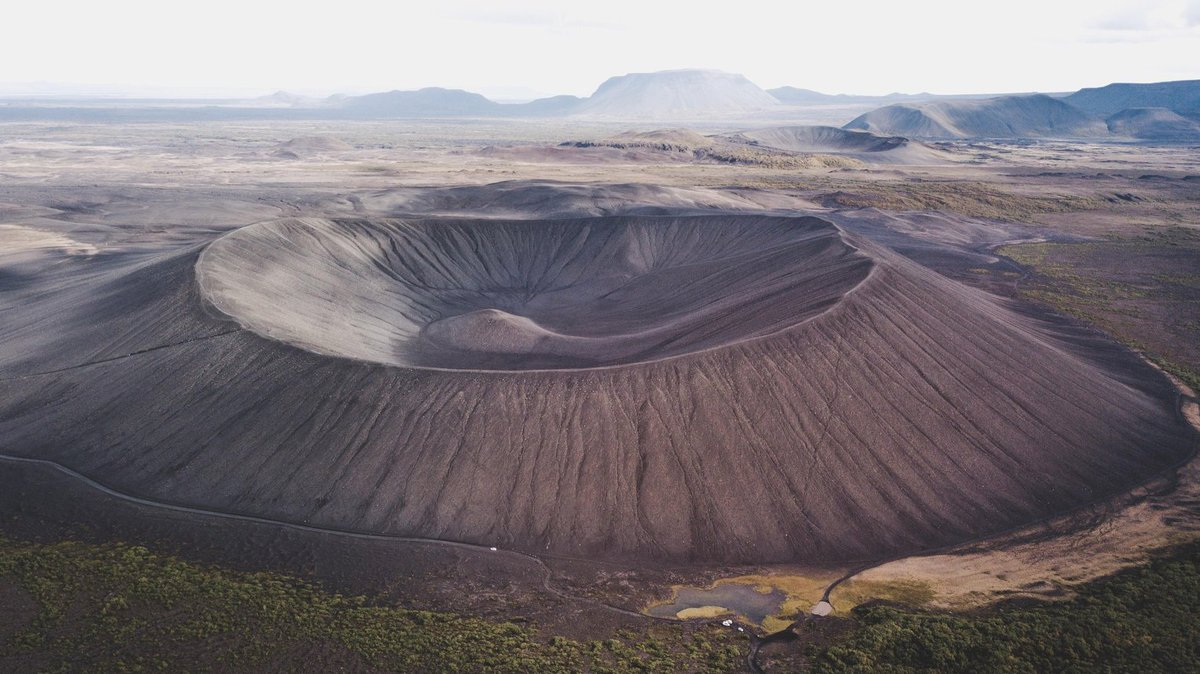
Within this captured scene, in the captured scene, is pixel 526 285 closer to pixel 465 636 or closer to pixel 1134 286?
pixel 465 636

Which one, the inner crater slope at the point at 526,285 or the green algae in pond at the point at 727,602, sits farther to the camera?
the inner crater slope at the point at 526,285

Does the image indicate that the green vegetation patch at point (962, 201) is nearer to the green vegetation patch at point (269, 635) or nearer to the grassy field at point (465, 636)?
the grassy field at point (465, 636)

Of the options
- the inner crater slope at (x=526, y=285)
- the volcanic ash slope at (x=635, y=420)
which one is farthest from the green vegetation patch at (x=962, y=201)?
the volcanic ash slope at (x=635, y=420)

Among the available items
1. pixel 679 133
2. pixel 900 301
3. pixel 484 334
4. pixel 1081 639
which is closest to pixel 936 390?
pixel 900 301

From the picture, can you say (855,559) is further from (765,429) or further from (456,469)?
(456,469)

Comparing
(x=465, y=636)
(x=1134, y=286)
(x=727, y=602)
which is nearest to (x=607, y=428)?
(x=727, y=602)

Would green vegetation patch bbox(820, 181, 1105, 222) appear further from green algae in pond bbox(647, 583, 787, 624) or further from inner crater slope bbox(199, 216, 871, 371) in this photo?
green algae in pond bbox(647, 583, 787, 624)
